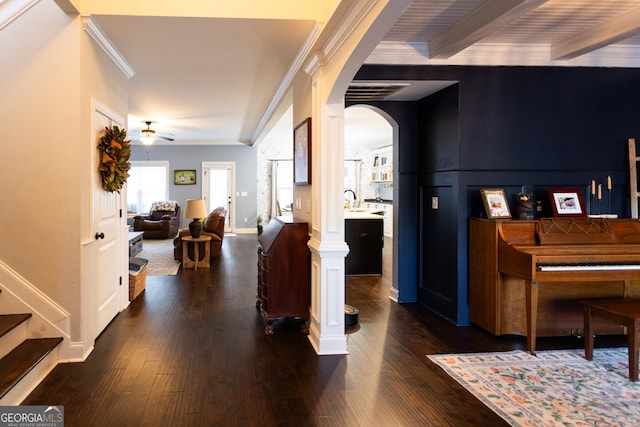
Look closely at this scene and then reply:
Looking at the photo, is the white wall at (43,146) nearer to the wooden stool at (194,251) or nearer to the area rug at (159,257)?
the area rug at (159,257)

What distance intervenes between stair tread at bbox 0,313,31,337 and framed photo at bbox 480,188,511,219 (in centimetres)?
363

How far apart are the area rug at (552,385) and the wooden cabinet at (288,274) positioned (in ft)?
3.98

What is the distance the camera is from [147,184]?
12289 millimetres

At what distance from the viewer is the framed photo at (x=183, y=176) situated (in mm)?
12164

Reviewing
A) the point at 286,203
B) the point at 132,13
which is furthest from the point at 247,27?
the point at 286,203

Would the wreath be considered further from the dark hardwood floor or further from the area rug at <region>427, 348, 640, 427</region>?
the area rug at <region>427, 348, 640, 427</region>

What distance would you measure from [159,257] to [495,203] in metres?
6.13

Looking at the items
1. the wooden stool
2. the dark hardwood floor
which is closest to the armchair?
the wooden stool

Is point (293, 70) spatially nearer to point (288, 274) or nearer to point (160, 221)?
point (288, 274)

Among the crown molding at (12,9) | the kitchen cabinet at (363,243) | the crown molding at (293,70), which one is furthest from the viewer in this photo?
the kitchen cabinet at (363,243)

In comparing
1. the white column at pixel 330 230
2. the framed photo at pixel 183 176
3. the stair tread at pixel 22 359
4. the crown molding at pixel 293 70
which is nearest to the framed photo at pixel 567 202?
the white column at pixel 330 230

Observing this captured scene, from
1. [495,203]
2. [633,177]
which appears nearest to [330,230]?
[495,203]

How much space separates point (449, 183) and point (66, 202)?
318 centimetres

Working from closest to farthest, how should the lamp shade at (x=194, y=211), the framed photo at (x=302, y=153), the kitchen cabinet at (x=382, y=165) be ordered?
the framed photo at (x=302, y=153)
the lamp shade at (x=194, y=211)
the kitchen cabinet at (x=382, y=165)
